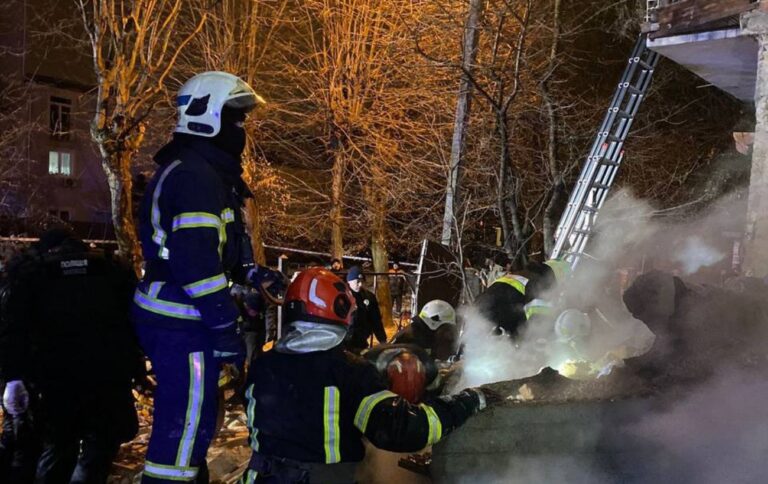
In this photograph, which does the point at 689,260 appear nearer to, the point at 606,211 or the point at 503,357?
the point at 606,211

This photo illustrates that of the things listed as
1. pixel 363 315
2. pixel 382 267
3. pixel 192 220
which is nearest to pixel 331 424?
pixel 192 220

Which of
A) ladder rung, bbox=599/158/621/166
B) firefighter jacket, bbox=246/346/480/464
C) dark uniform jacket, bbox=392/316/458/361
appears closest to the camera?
firefighter jacket, bbox=246/346/480/464

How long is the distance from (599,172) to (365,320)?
150 inches

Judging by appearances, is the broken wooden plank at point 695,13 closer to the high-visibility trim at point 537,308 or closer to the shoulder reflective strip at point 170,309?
the high-visibility trim at point 537,308

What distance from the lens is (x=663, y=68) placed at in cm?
1381

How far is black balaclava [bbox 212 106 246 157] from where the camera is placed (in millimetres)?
3506

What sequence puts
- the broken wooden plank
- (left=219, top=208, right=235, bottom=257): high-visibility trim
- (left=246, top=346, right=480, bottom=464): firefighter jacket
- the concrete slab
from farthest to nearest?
1. the concrete slab
2. the broken wooden plank
3. (left=219, top=208, right=235, bottom=257): high-visibility trim
4. (left=246, top=346, right=480, bottom=464): firefighter jacket

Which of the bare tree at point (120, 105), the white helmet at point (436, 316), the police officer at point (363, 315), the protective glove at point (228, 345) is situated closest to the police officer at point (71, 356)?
the protective glove at point (228, 345)

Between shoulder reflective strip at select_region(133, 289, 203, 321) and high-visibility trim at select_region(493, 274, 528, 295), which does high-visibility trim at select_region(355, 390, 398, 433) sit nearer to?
shoulder reflective strip at select_region(133, 289, 203, 321)

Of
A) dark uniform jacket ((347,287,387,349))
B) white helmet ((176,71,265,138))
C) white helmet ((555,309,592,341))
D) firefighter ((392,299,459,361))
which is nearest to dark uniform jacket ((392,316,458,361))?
firefighter ((392,299,459,361))

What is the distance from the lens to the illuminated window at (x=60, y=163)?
85.8ft

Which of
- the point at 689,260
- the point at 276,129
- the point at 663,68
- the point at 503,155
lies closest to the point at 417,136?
the point at 276,129

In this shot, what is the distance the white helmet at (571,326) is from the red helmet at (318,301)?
3.27 meters

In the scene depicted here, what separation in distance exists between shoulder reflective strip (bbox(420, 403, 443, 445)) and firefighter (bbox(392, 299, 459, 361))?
13.5 feet
